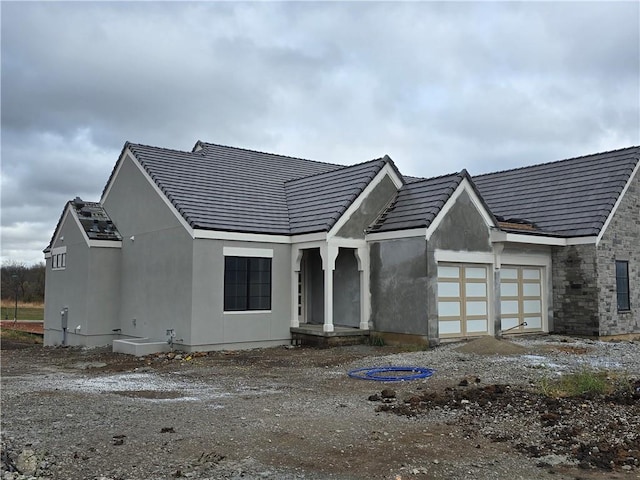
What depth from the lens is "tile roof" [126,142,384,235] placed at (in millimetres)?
16328

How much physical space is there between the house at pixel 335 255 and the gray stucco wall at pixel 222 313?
36mm

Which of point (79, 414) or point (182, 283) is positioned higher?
point (182, 283)

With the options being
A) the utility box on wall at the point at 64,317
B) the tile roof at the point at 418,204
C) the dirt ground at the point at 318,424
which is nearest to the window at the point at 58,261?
the utility box on wall at the point at 64,317

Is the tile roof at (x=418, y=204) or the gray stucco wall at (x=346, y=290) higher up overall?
the tile roof at (x=418, y=204)

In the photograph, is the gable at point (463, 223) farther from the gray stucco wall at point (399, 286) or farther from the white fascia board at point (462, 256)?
the gray stucco wall at point (399, 286)

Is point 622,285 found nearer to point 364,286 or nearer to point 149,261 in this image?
point 364,286

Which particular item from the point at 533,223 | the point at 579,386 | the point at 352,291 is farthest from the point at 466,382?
the point at 533,223

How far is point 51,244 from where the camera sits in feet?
74.4

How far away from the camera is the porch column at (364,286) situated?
650 inches

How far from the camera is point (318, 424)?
7.54 m

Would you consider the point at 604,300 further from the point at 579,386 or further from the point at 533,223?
the point at 579,386

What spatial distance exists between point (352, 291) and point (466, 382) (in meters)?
7.59

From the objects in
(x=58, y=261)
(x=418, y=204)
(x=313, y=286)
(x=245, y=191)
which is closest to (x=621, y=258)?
(x=418, y=204)

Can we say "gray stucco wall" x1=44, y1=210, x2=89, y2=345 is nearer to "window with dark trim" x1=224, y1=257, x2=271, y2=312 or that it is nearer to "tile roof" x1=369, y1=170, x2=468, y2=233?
"window with dark trim" x1=224, y1=257, x2=271, y2=312
